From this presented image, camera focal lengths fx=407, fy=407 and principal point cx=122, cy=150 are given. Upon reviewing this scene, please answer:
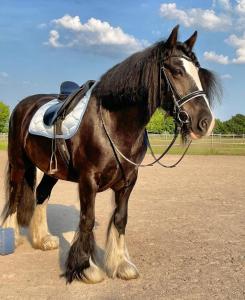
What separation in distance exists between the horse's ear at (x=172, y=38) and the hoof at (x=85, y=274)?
86.5 inches

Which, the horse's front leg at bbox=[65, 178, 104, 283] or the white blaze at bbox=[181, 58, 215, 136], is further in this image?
the horse's front leg at bbox=[65, 178, 104, 283]

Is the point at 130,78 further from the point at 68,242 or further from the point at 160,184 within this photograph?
the point at 160,184

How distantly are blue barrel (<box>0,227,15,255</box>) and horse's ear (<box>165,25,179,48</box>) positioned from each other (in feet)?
9.60

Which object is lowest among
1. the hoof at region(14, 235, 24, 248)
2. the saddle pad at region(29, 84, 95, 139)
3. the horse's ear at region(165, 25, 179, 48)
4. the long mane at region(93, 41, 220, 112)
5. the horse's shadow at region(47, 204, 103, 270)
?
the horse's shadow at region(47, 204, 103, 270)

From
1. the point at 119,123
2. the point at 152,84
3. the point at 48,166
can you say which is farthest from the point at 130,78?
the point at 48,166

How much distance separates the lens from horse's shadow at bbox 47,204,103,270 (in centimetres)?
529

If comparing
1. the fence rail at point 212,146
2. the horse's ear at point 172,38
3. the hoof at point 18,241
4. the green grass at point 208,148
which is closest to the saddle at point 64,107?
the horse's ear at point 172,38

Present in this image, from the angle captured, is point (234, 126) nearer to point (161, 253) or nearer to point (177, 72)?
point (161, 253)

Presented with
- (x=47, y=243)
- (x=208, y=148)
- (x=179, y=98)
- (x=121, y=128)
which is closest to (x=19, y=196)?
(x=47, y=243)

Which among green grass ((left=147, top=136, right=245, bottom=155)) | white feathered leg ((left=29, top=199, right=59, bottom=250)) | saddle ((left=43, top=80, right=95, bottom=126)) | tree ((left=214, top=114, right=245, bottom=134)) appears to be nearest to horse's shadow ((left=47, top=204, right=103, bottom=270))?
white feathered leg ((left=29, top=199, right=59, bottom=250))

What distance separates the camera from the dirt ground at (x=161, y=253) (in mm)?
3793

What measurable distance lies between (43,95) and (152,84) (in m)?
2.39

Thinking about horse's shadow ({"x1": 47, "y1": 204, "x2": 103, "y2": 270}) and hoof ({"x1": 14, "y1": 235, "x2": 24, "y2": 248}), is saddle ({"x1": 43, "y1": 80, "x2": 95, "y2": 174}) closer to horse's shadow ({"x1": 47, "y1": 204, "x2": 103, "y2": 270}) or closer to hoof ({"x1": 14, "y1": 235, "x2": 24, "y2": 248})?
horse's shadow ({"x1": 47, "y1": 204, "x2": 103, "y2": 270})

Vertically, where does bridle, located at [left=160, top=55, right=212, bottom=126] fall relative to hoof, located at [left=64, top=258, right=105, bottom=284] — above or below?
above
